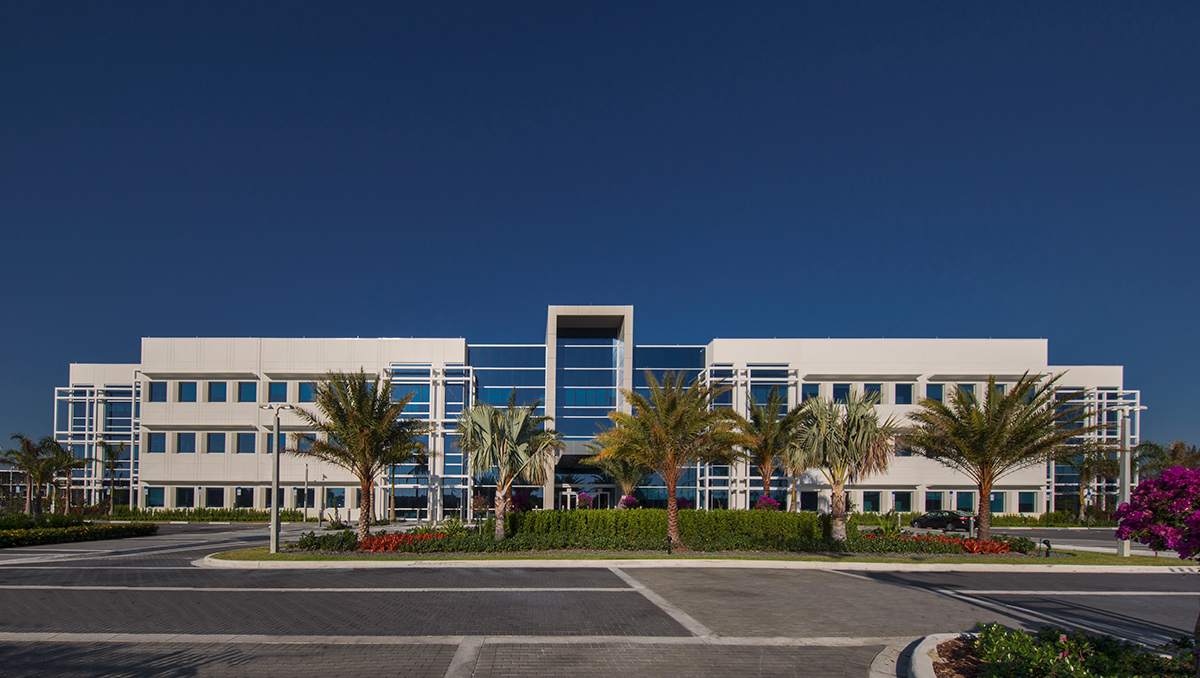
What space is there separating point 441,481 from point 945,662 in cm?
3839

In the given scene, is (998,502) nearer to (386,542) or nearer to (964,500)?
(964,500)

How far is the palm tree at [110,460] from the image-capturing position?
52125 mm

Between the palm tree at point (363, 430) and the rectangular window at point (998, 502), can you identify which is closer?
the palm tree at point (363, 430)

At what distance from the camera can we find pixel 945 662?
904 centimetres

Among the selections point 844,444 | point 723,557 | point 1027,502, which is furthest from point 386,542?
point 1027,502

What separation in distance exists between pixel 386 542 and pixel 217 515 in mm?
27302

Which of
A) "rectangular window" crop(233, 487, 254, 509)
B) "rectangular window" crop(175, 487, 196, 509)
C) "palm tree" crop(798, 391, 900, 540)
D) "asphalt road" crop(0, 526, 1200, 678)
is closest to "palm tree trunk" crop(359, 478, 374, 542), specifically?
"asphalt road" crop(0, 526, 1200, 678)

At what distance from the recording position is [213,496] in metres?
46.5

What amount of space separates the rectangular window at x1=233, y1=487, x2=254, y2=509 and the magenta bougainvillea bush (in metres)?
49.4

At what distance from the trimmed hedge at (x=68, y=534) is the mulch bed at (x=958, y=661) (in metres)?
33.5

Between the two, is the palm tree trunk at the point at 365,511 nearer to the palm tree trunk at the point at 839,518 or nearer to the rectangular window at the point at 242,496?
the palm tree trunk at the point at 839,518

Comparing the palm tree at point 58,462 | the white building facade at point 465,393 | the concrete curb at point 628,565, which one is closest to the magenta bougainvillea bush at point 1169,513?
the concrete curb at point 628,565

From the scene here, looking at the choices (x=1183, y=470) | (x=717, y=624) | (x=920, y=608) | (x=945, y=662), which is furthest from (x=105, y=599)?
(x=1183, y=470)

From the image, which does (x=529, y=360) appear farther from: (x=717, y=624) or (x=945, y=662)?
(x=945, y=662)
